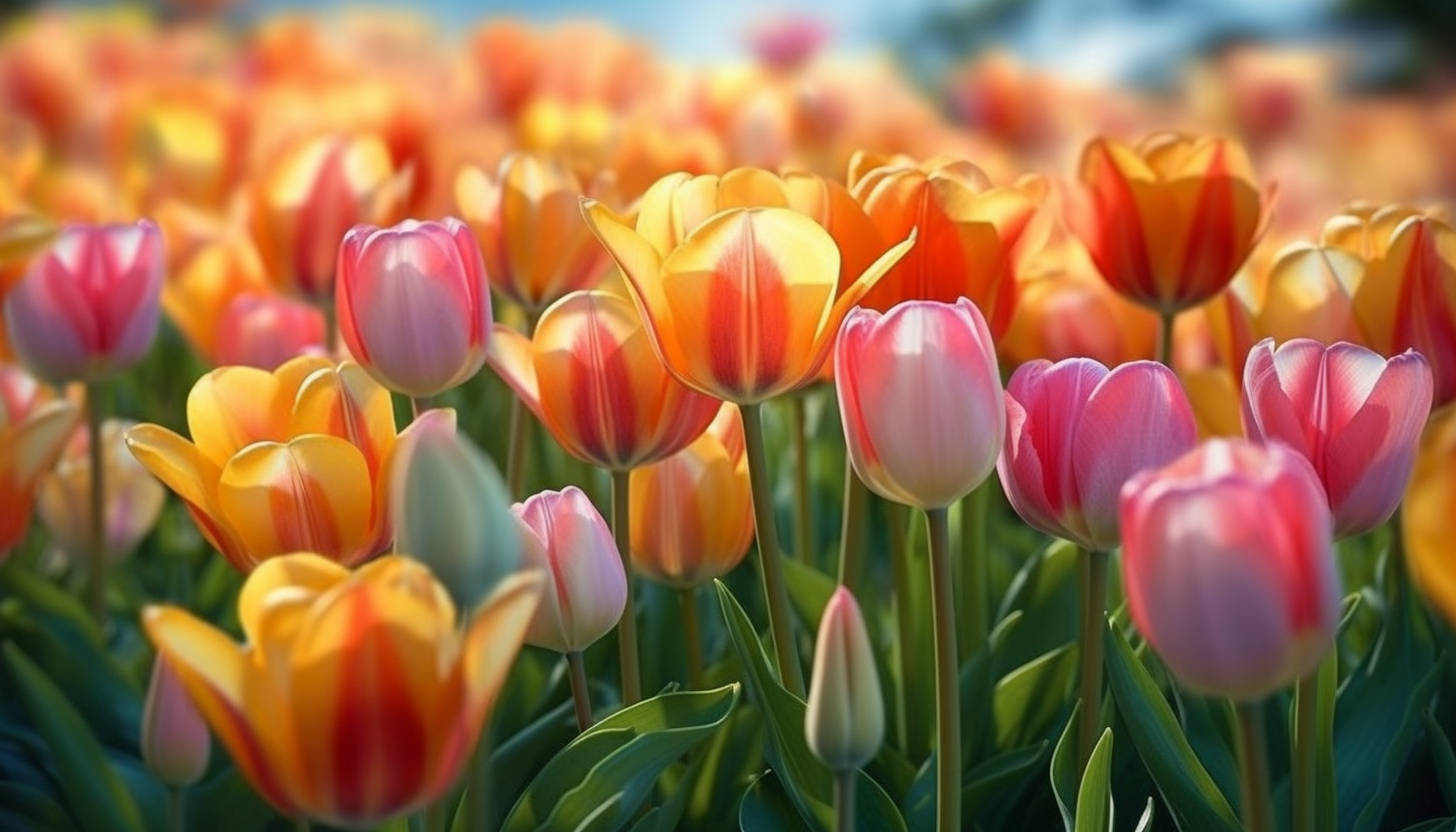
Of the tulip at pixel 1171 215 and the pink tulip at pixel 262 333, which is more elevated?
the tulip at pixel 1171 215

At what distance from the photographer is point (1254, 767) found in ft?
2.22

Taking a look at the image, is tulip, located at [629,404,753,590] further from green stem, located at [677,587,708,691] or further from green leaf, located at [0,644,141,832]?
green leaf, located at [0,644,141,832]

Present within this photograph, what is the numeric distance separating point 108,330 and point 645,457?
0.51m

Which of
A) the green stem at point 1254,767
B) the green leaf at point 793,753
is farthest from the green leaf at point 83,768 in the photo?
the green stem at point 1254,767

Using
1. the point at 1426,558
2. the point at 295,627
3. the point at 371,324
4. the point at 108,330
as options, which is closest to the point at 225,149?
the point at 108,330

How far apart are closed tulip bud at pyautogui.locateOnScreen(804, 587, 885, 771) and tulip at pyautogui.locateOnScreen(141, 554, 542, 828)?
0.13 metres

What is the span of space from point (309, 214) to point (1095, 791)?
894 millimetres

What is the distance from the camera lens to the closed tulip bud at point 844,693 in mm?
686

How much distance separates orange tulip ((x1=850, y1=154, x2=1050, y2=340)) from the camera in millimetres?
982

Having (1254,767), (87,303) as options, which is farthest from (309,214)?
(1254,767)

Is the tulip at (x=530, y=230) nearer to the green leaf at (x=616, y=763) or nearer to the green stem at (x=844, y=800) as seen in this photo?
the green leaf at (x=616, y=763)

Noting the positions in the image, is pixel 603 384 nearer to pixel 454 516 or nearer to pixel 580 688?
pixel 580 688

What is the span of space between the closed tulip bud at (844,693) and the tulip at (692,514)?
12.1 inches

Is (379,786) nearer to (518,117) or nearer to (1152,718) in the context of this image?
(1152,718)
